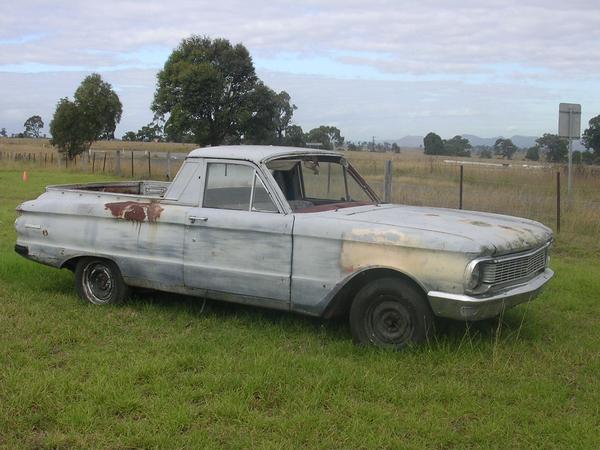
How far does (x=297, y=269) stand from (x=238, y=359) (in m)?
0.83

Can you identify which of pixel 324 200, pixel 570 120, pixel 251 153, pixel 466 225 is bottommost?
pixel 466 225

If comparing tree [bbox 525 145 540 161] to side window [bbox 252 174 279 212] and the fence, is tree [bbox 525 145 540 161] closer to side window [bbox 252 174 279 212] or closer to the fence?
the fence

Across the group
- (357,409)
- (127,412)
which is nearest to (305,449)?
(357,409)

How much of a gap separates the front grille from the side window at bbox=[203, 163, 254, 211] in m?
1.99

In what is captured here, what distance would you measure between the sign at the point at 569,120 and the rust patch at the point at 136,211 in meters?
11.3

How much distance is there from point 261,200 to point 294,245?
558mm

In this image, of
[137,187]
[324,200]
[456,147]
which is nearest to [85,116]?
[137,187]

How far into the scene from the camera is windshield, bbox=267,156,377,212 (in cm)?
570

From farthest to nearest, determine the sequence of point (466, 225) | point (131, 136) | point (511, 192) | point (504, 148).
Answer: point (131, 136) < point (504, 148) < point (511, 192) < point (466, 225)

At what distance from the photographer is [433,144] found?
57312 millimetres

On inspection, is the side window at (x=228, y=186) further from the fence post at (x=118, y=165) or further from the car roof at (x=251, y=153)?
the fence post at (x=118, y=165)

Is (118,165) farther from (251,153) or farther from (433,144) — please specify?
(433,144)

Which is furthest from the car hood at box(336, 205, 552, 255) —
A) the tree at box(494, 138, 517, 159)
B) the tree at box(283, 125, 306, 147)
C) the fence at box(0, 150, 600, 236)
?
the tree at box(494, 138, 517, 159)

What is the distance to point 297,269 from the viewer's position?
5066 millimetres
